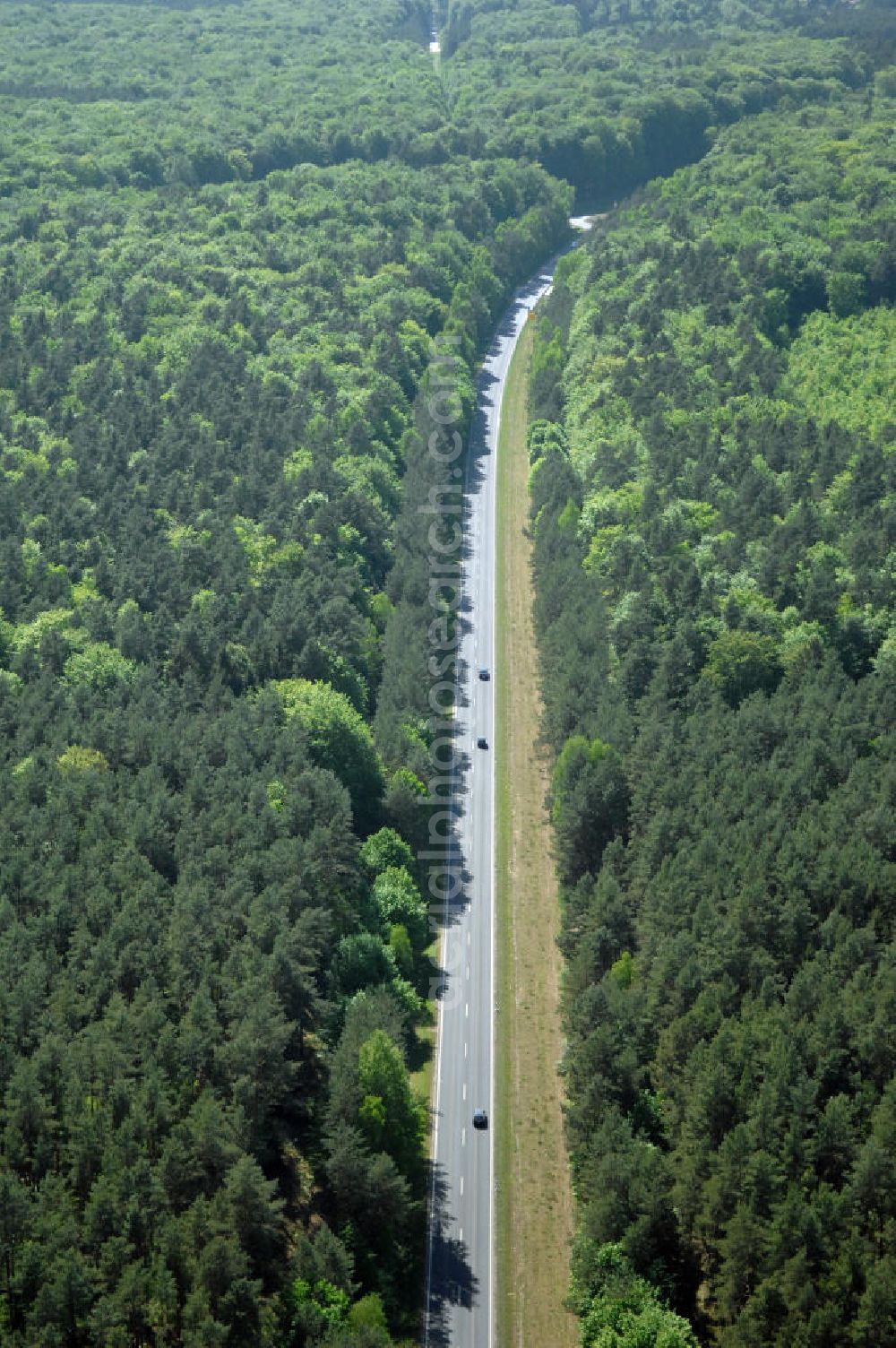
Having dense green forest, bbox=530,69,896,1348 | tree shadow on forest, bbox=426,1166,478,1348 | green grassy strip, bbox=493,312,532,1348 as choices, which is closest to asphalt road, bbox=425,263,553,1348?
tree shadow on forest, bbox=426,1166,478,1348

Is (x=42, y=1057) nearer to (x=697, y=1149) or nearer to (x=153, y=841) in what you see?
(x=153, y=841)

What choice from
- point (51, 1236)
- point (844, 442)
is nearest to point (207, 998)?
point (51, 1236)

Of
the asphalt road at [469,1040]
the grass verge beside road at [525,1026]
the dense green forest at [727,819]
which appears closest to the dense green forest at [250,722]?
the dense green forest at [727,819]

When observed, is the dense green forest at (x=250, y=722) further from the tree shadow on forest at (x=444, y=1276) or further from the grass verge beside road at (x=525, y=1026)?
the grass verge beside road at (x=525, y=1026)

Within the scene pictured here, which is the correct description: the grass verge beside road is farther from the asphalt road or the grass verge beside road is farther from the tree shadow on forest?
A: the tree shadow on forest

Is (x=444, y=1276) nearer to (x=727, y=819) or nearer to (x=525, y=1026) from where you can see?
(x=525, y=1026)

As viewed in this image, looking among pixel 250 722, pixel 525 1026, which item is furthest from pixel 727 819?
pixel 250 722
